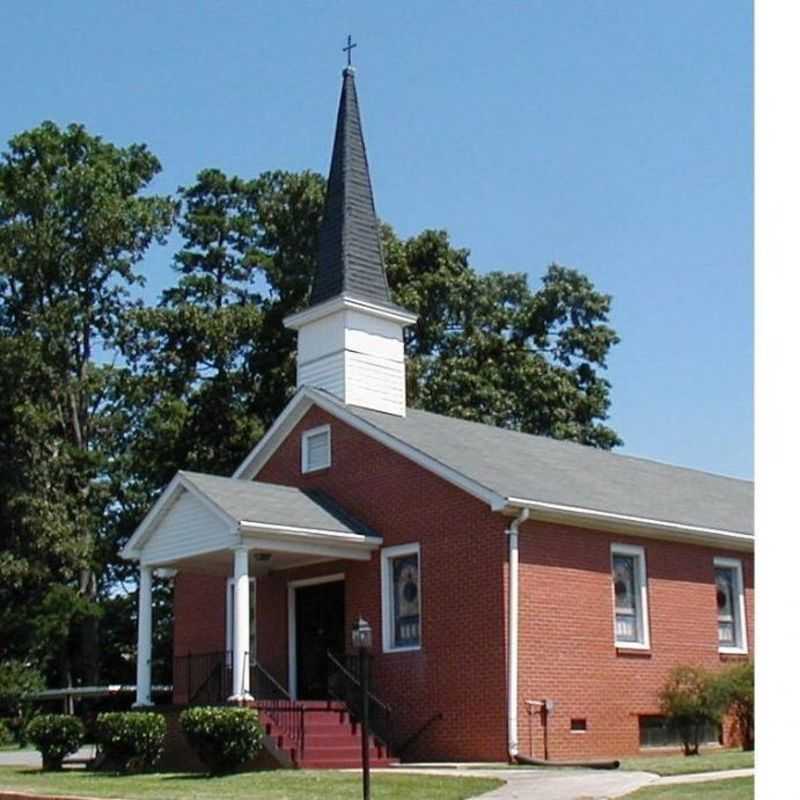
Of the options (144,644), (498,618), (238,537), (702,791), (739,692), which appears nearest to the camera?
(702,791)

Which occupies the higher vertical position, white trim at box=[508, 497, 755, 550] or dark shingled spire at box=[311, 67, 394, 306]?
dark shingled spire at box=[311, 67, 394, 306]

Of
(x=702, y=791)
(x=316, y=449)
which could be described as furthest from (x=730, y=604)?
(x=702, y=791)

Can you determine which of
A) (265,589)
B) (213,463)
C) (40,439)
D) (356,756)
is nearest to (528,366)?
(213,463)

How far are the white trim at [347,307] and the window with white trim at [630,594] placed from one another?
21.4ft

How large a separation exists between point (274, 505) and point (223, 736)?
4725 mm

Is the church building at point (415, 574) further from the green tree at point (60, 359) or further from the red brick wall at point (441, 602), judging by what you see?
the green tree at point (60, 359)

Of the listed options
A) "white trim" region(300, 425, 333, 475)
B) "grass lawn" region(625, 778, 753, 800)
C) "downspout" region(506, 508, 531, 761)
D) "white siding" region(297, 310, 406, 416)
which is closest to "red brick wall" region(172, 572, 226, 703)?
"white trim" region(300, 425, 333, 475)

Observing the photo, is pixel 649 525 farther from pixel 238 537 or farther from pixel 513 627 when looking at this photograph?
pixel 238 537

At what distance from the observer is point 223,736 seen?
668 inches

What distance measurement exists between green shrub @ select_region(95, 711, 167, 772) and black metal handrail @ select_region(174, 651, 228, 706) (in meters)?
1.51

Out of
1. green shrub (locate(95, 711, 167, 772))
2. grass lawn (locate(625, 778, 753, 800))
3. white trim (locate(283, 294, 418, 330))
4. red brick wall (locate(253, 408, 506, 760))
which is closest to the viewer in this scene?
grass lawn (locate(625, 778, 753, 800))

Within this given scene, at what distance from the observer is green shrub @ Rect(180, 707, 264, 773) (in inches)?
667

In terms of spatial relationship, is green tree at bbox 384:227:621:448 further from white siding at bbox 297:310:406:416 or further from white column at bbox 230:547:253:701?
white column at bbox 230:547:253:701
